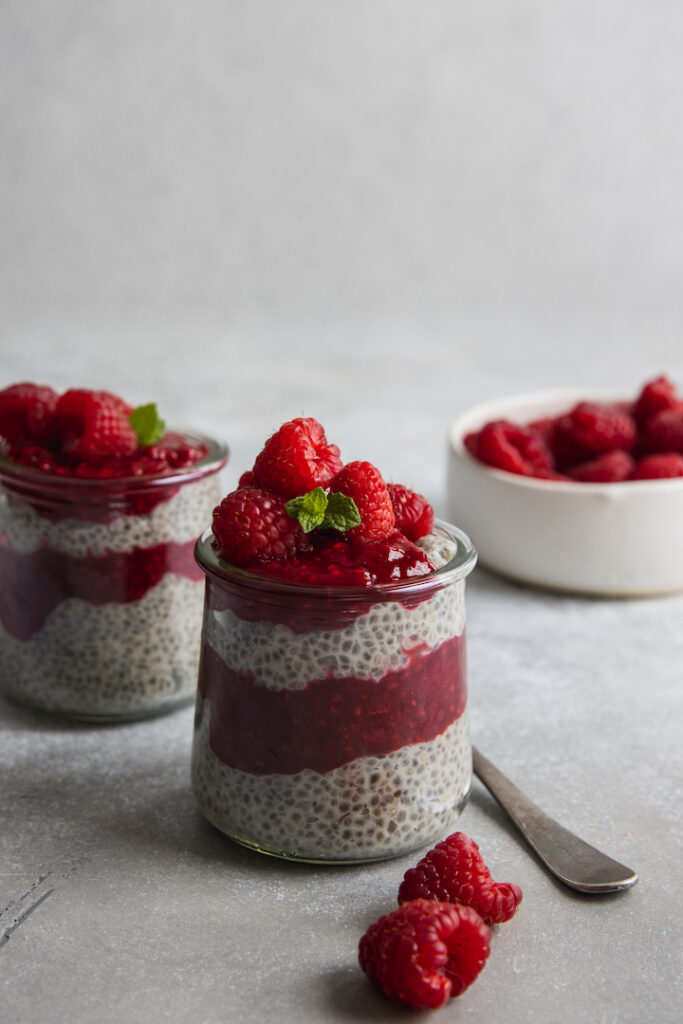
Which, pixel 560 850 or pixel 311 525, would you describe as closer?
pixel 311 525

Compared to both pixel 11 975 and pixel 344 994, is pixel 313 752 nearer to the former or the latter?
pixel 344 994

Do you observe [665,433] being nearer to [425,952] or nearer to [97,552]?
[97,552]

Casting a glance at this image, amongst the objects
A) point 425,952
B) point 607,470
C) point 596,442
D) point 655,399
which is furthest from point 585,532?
point 425,952

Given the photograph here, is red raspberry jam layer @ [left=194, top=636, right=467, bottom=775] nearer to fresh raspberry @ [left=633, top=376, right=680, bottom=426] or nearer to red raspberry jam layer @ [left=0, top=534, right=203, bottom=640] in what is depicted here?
red raspberry jam layer @ [left=0, top=534, right=203, bottom=640]

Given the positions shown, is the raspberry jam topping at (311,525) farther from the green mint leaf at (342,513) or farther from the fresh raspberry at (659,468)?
the fresh raspberry at (659,468)

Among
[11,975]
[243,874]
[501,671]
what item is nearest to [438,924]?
[243,874]

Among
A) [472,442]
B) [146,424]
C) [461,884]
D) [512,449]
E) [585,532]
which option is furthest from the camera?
[472,442]

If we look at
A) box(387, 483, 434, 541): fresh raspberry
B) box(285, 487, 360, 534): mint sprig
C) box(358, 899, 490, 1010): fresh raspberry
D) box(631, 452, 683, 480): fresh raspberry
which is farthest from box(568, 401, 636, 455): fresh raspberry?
box(358, 899, 490, 1010): fresh raspberry
